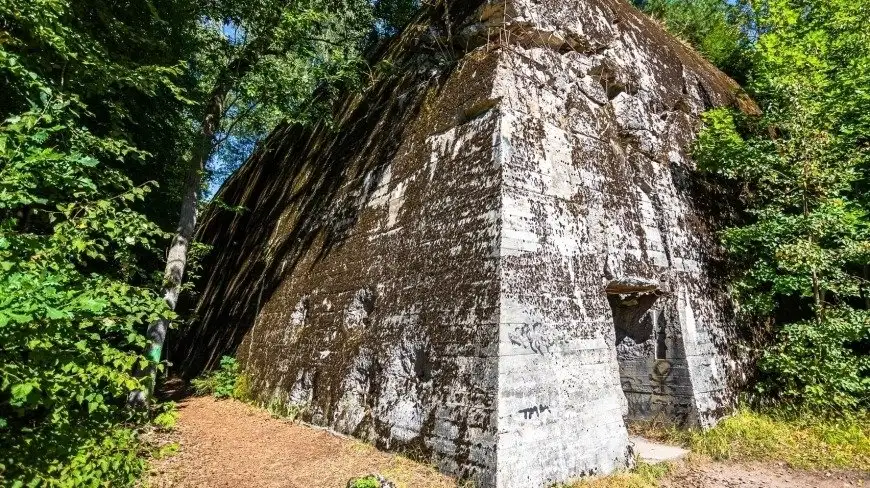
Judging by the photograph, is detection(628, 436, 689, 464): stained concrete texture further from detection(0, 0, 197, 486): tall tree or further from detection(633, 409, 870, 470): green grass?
detection(0, 0, 197, 486): tall tree

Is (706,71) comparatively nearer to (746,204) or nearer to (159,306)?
(746,204)

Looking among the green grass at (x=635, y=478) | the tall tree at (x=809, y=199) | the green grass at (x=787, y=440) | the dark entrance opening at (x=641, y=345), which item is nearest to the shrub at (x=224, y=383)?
the green grass at (x=635, y=478)

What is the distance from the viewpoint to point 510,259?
4.97 metres

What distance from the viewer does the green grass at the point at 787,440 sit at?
19.0ft

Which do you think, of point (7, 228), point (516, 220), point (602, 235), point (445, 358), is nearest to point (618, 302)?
point (602, 235)

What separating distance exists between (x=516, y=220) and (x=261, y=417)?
5.25 m

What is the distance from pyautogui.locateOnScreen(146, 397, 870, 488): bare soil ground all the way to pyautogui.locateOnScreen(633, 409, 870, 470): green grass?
0.19 m

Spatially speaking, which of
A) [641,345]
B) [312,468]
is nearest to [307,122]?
[312,468]

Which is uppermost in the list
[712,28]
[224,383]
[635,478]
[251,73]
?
[712,28]

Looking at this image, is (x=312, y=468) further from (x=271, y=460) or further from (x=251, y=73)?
(x=251, y=73)

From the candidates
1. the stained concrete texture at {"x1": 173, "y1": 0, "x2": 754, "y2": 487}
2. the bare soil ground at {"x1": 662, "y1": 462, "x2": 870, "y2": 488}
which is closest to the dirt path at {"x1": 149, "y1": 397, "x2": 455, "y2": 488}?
the stained concrete texture at {"x1": 173, "y1": 0, "x2": 754, "y2": 487}

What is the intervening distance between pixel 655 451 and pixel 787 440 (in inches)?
71.5

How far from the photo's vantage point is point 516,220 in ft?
17.0

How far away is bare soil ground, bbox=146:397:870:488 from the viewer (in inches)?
197
